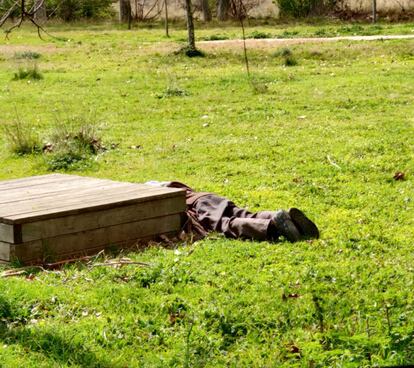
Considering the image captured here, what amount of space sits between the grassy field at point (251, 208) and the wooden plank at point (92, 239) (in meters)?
0.23

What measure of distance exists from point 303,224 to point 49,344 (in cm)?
267

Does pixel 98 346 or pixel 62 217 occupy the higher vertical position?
pixel 62 217

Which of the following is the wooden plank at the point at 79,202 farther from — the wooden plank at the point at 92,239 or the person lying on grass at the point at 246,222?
the person lying on grass at the point at 246,222

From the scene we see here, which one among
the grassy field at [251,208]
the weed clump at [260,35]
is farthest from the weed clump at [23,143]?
the weed clump at [260,35]

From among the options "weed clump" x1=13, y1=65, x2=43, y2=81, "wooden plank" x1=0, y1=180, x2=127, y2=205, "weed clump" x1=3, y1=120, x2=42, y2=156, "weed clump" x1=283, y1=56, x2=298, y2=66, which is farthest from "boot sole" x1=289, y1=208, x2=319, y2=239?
"weed clump" x1=13, y1=65, x2=43, y2=81

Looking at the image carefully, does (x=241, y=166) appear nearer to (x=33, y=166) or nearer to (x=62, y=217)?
(x=33, y=166)

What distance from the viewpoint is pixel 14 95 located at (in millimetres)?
17047

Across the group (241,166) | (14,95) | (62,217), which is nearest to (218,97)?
(14,95)

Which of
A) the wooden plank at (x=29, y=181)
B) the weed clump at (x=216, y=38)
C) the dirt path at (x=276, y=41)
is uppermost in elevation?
the weed clump at (x=216, y=38)

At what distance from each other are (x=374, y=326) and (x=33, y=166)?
268 inches

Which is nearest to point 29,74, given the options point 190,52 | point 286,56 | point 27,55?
point 190,52

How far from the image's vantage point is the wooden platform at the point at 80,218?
6.26 meters

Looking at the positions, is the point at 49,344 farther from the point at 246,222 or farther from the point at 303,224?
the point at 303,224

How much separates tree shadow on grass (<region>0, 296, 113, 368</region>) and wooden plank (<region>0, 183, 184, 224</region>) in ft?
3.81
